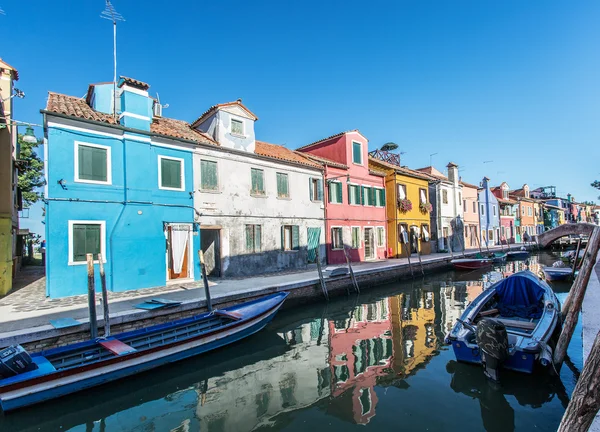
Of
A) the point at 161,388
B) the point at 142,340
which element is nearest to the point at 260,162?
the point at 142,340

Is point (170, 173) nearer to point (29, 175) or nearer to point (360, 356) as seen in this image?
point (360, 356)

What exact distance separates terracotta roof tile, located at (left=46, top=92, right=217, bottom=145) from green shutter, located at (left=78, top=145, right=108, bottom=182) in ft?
3.70

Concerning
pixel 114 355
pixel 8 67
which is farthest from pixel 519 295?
pixel 8 67

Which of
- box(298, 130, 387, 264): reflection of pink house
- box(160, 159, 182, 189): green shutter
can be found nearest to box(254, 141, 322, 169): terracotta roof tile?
box(298, 130, 387, 264): reflection of pink house

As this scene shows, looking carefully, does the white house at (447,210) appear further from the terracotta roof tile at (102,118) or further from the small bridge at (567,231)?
the terracotta roof tile at (102,118)

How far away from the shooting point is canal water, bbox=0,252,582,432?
525cm

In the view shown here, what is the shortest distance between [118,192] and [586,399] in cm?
1358

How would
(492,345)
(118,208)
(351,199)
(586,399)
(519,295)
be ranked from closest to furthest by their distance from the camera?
(586,399) < (492,345) < (519,295) < (118,208) < (351,199)

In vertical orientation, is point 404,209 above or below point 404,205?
below

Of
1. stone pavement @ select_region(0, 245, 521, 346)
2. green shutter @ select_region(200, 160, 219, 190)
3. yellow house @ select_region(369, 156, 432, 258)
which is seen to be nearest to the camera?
stone pavement @ select_region(0, 245, 521, 346)

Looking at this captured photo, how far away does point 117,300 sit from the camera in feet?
34.1

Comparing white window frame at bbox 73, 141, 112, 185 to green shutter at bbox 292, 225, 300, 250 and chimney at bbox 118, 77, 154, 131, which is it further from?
green shutter at bbox 292, 225, 300, 250

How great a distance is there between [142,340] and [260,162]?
11.0m

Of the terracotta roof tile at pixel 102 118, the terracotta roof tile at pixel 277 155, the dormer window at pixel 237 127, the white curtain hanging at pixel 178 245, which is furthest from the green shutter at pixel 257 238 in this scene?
the dormer window at pixel 237 127
